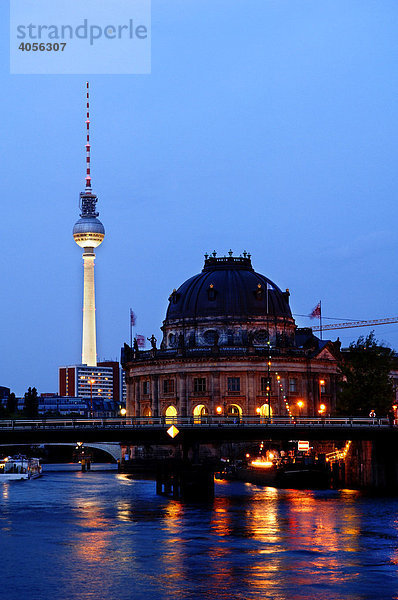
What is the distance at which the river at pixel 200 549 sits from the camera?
59656 mm

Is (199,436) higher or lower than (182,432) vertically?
lower

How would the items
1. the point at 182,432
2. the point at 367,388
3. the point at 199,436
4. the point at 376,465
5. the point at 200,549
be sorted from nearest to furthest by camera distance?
the point at 200,549, the point at 182,432, the point at 199,436, the point at 376,465, the point at 367,388

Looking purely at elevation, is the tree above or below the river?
above

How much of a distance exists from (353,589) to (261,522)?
109 ft

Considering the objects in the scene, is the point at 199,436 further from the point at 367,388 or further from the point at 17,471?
the point at 17,471

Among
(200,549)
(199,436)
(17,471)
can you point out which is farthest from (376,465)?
(17,471)

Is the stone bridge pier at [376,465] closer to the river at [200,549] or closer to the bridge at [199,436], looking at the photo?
the bridge at [199,436]

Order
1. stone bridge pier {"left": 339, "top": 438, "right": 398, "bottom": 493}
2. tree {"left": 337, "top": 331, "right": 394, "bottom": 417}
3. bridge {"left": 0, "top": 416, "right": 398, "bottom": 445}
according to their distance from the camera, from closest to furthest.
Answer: bridge {"left": 0, "top": 416, "right": 398, "bottom": 445}
stone bridge pier {"left": 339, "top": 438, "right": 398, "bottom": 493}
tree {"left": 337, "top": 331, "right": 394, "bottom": 417}

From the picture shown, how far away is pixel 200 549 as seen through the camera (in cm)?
7394

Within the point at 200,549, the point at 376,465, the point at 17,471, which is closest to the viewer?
the point at 200,549

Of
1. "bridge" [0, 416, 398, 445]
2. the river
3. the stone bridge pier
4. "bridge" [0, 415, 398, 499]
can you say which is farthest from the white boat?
the stone bridge pier

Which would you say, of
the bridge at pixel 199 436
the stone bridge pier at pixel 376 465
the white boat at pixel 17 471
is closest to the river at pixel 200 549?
the bridge at pixel 199 436

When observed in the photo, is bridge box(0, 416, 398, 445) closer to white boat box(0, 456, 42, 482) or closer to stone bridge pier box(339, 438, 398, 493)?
stone bridge pier box(339, 438, 398, 493)

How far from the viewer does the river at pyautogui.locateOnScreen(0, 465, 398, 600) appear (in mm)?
59656
